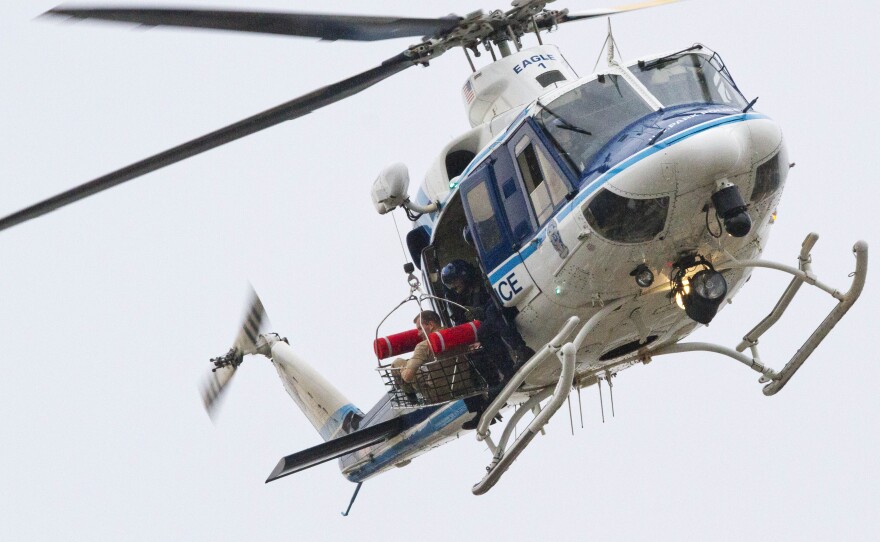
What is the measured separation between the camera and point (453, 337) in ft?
39.3

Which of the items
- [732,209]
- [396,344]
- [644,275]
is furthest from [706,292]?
[396,344]

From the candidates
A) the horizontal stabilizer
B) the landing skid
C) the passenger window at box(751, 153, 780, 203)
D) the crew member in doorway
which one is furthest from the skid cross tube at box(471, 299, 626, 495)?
the horizontal stabilizer

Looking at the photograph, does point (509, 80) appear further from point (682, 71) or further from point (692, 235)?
point (692, 235)

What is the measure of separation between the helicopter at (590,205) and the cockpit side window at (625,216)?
0.4 inches

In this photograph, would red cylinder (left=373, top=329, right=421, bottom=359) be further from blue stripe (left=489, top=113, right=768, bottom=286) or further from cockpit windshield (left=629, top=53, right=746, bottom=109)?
cockpit windshield (left=629, top=53, right=746, bottom=109)

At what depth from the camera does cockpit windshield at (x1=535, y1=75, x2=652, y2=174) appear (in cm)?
1085

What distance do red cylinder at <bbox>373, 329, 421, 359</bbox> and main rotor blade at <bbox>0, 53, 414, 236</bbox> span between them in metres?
2.11

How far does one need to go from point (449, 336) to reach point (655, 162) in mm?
2656

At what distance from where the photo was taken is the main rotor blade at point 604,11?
45.3 ft

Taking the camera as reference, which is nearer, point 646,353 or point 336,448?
point 646,353

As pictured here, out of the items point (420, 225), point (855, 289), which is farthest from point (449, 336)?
point (855, 289)

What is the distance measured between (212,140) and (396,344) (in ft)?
7.85

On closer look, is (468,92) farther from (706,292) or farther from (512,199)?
(706,292)

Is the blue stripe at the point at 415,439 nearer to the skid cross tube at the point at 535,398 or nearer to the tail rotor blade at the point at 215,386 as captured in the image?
the skid cross tube at the point at 535,398
